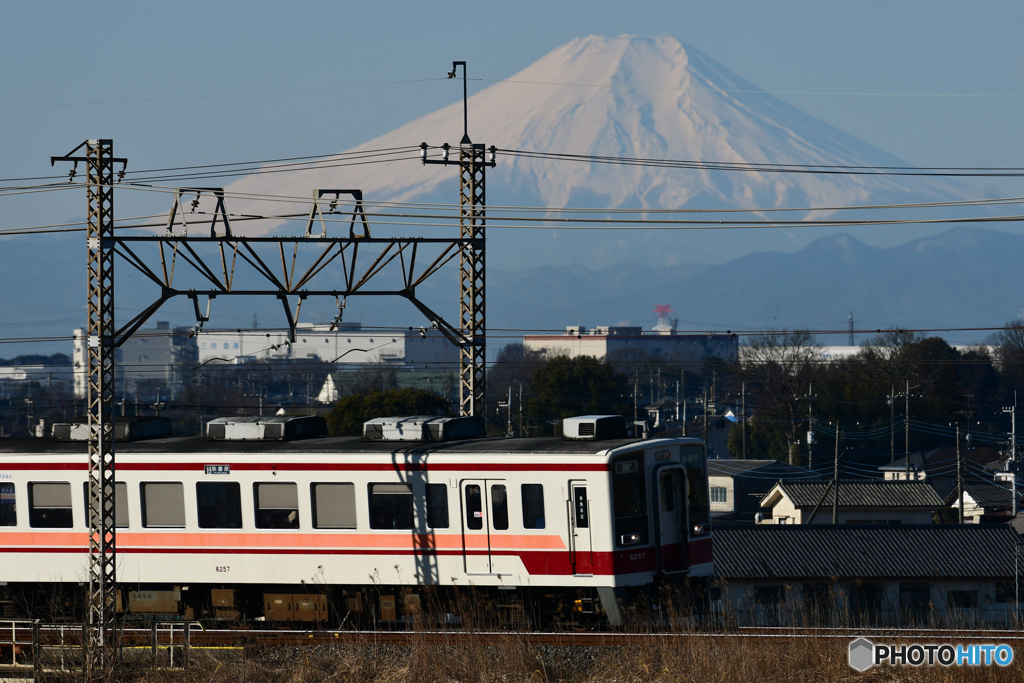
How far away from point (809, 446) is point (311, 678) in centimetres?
6992

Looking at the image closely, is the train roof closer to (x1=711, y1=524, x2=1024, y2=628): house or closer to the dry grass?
the dry grass

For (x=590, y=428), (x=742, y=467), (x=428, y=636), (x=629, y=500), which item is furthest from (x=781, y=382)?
(x=428, y=636)

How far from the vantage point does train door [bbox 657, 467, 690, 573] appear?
63.6 feet

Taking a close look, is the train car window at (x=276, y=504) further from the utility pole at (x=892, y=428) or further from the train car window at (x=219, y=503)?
the utility pole at (x=892, y=428)

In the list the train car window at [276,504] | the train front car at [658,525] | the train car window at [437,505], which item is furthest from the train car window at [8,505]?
the train front car at [658,525]

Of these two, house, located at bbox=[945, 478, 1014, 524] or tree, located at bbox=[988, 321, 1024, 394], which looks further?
tree, located at bbox=[988, 321, 1024, 394]

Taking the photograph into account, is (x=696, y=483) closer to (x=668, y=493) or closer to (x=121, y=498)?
(x=668, y=493)

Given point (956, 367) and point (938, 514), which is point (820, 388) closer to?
point (956, 367)

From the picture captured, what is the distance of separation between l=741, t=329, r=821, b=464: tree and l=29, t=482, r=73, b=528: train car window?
67.8 metres

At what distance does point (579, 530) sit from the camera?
1886 centimetres

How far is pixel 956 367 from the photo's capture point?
93.0 metres

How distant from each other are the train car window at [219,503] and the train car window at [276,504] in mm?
405

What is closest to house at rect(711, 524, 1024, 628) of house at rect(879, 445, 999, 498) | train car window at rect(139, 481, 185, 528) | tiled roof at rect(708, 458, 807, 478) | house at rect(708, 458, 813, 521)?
train car window at rect(139, 481, 185, 528)

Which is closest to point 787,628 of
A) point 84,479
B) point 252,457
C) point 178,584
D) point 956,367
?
point 252,457
